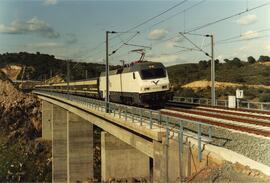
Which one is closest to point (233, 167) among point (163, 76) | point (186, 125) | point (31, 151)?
point (186, 125)

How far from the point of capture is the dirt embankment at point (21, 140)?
6646 centimetres

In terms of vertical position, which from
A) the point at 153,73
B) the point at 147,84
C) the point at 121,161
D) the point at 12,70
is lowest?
the point at 121,161

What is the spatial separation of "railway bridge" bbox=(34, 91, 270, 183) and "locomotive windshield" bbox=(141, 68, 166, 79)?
3.26 m

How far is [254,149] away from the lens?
13.9 m

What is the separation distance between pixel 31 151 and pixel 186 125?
209ft

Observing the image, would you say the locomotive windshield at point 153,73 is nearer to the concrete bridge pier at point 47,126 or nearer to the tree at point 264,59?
the concrete bridge pier at point 47,126

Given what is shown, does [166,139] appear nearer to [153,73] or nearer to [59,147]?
[153,73]

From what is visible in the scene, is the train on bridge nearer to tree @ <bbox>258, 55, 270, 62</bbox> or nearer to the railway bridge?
the railway bridge

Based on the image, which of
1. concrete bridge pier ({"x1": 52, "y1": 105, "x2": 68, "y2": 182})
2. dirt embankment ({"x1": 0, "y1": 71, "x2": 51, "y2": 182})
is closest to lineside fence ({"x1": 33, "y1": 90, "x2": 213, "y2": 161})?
concrete bridge pier ({"x1": 52, "y1": 105, "x2": 68, "y2": 182})

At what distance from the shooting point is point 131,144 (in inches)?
923

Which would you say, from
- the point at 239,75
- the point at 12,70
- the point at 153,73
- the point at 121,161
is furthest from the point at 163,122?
the point at 12,70

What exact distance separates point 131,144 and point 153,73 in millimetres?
8402

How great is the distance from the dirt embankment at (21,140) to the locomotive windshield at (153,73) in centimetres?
3844

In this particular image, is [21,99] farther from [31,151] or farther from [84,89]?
[84,89]
